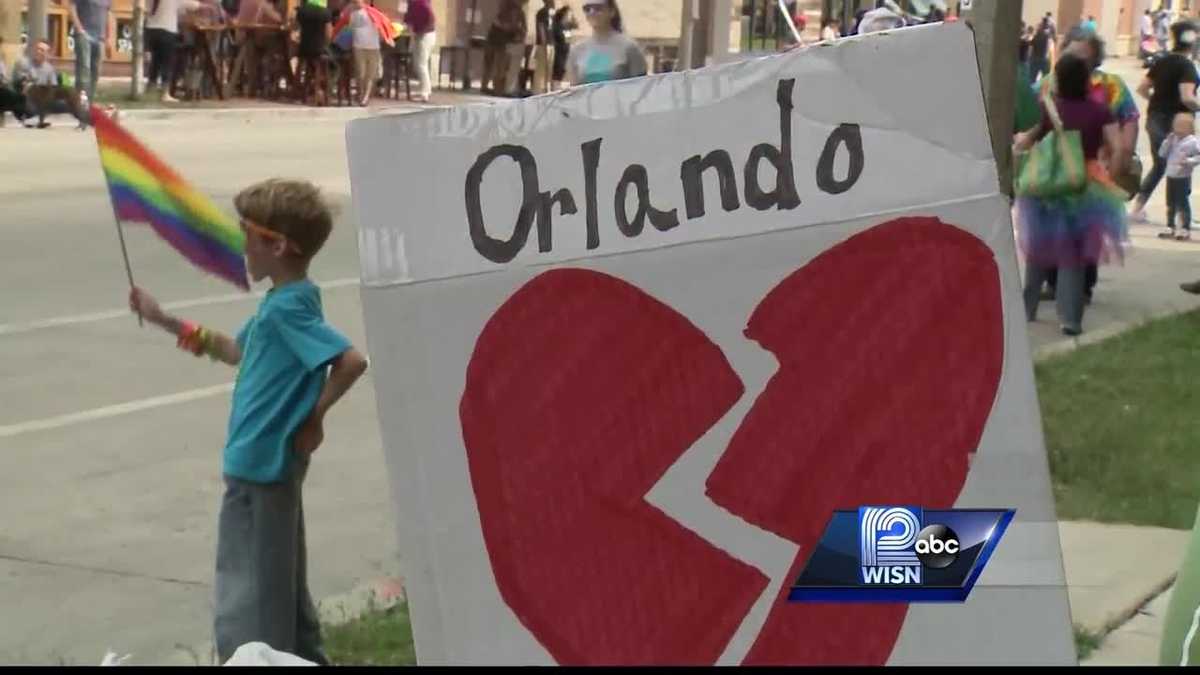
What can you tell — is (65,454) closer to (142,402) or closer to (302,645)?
(142,402)

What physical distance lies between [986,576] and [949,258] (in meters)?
0.45

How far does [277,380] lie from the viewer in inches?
168

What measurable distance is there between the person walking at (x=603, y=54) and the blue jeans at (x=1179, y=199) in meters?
8.01

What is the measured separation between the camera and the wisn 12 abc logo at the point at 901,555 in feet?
8.92

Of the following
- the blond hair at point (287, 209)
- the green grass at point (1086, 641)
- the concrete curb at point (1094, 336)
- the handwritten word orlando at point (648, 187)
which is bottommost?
the concrete curb at point (1094, 336)

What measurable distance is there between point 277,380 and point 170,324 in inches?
11.5

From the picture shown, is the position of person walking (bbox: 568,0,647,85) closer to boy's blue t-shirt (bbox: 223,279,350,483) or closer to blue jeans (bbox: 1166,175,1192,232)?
boy's blue t-shirt (bbox: 223,279,350,483)

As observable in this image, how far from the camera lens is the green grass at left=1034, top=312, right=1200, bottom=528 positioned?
6.95m

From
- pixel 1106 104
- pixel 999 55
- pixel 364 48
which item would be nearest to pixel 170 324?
pixel 999 55

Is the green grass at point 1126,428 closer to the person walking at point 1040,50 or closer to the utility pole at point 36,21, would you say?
the utility pole at point 36,21

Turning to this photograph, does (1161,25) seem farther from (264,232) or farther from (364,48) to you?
(264,232)

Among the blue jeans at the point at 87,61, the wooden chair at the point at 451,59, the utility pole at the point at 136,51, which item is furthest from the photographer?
the wooden chair at the point at 451,59

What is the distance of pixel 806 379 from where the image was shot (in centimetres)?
272

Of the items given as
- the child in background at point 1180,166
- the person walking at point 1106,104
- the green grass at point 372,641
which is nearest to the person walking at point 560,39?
the child in background at point 1180,166
